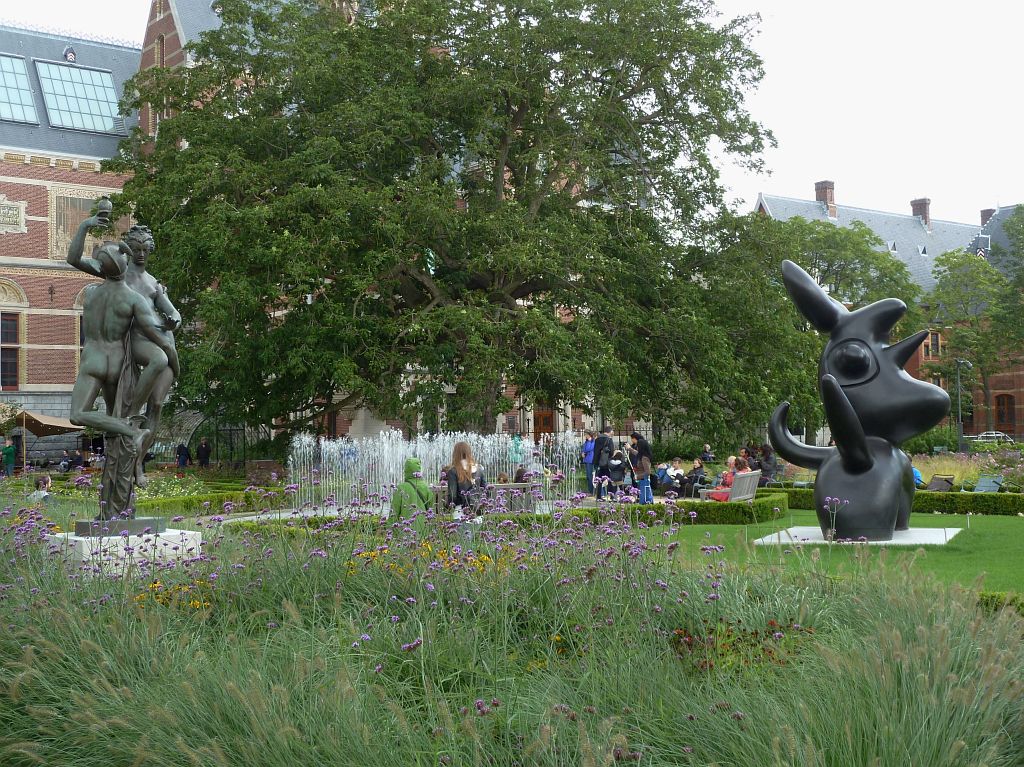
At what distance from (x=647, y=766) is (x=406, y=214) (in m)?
19.4

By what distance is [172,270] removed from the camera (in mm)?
22469

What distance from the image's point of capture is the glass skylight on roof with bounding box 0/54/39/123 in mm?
40656

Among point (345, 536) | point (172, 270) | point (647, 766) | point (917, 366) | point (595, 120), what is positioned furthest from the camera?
point (917, 366)

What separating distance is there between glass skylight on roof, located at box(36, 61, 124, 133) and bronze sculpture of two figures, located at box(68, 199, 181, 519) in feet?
118

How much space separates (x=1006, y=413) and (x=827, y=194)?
1641cm

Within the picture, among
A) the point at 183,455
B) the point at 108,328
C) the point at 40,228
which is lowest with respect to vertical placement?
the point at 183,455

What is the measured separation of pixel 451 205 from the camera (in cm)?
2239

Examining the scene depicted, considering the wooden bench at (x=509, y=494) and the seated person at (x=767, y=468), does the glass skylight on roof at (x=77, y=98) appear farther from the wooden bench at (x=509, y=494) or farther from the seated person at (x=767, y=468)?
the wooden bench at (x=509, y=494)

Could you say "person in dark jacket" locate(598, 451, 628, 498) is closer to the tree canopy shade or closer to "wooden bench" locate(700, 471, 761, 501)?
the tree canopy shade

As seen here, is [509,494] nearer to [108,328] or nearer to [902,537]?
[108,328]

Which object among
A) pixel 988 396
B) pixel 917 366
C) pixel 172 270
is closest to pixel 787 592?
pixel 172 270

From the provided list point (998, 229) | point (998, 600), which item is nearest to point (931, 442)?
point (998, 229)

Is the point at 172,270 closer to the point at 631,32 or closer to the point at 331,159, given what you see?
the point at 331,159

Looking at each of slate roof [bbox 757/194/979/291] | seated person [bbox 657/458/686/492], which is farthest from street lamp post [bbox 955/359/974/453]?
seated person [bbox 657/458/686/492]
